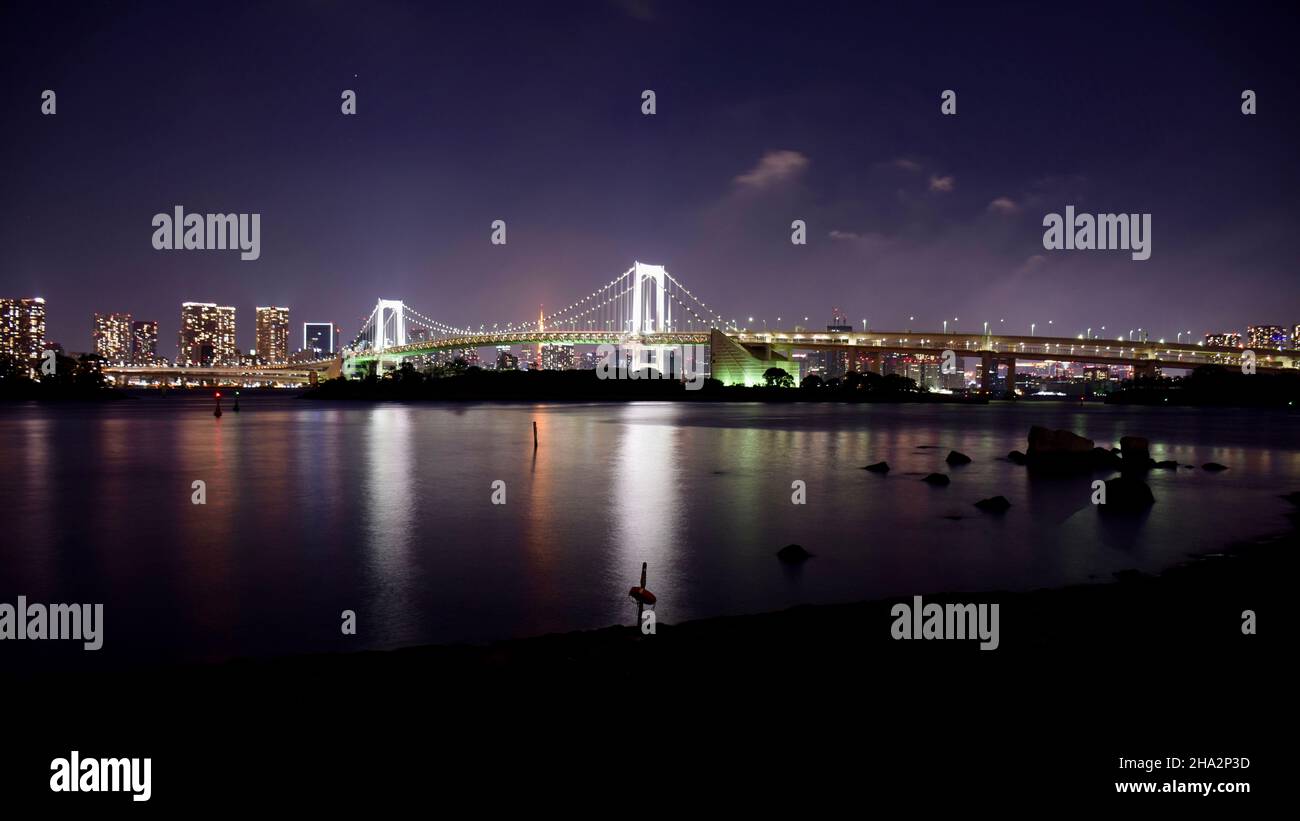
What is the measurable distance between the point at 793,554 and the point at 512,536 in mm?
4812

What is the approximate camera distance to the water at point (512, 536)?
311 inches

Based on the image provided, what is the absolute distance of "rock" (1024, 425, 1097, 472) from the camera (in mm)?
20516

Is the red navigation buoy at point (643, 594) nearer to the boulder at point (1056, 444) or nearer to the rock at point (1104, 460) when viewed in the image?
the boulder at point (1056, 444)

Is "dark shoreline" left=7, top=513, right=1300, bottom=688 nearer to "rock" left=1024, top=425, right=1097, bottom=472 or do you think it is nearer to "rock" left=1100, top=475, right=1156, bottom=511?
"rock" left=1100, top=475, right=1156, bottom=511

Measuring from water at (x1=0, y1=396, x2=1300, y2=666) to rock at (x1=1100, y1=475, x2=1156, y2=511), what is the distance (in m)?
0.39

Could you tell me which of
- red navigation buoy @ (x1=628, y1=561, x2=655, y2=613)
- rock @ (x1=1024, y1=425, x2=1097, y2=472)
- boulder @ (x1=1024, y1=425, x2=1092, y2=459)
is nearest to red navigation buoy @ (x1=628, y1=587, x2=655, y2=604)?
red navigation buoy @ (x1=628, y1=561, x2=655, y2=613)

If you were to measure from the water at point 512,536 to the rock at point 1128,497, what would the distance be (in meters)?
0.39

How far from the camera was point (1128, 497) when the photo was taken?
14.5m

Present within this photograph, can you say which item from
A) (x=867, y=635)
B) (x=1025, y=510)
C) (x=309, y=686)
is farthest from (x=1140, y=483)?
(x=309, y=686)
